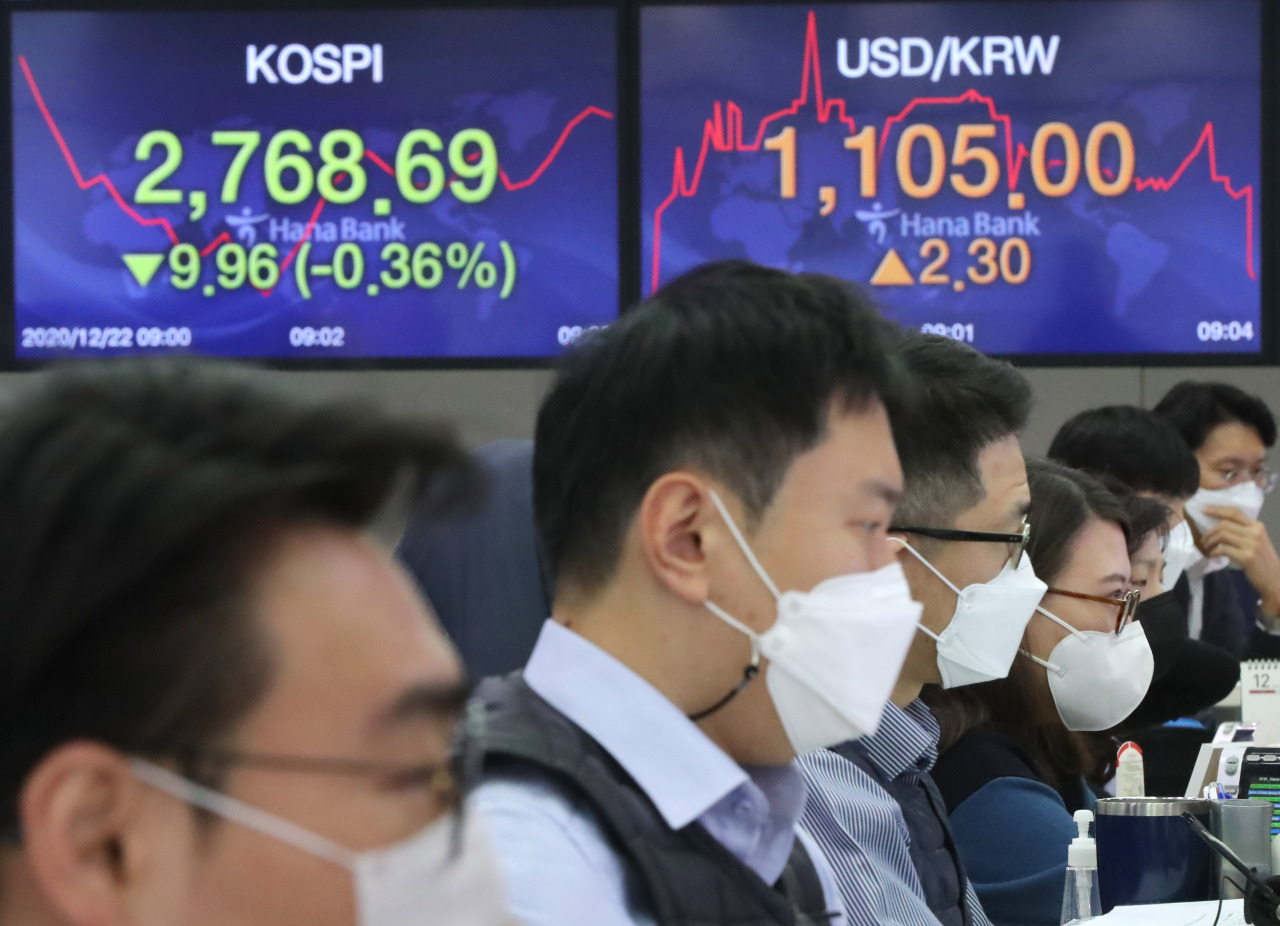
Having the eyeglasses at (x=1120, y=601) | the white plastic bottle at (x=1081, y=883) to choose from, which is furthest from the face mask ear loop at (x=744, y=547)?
the eyeglasses at (x=1120, y=601)

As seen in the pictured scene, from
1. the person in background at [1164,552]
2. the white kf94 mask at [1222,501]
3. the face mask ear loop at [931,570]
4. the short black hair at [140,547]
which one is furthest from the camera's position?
the white kf94 mask at [1222,501]

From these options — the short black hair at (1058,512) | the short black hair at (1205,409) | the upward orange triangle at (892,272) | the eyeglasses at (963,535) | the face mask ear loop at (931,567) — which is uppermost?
the upward orange triangle at (892,272)

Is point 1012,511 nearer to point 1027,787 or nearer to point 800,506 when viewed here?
point 1027,787

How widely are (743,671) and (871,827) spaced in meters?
0.53

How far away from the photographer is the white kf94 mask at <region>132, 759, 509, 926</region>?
2.03ft

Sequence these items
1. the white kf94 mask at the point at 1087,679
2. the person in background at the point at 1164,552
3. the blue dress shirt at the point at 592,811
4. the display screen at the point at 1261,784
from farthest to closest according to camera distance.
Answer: the person in background at the point at 1164,552
the white kf94 mask at the point at 1087,679
the display screen at the point at 1261,784
the blue dress shirt at the point at 592,811

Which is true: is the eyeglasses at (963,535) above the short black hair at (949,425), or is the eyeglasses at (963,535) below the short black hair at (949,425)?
below

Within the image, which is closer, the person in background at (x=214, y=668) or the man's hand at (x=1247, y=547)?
the person in background at (x=214, y=668)

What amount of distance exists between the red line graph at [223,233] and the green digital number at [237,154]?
0.11 m

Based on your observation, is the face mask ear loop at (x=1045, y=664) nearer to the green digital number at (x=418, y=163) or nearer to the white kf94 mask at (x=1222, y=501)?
the white kf94 mask at (x=1222, y=501)

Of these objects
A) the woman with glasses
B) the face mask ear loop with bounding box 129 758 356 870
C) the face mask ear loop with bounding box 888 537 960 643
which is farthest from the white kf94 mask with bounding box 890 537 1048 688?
the face mask ear loop with bounding box 129 758 356 870

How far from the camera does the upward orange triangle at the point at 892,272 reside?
398cm
